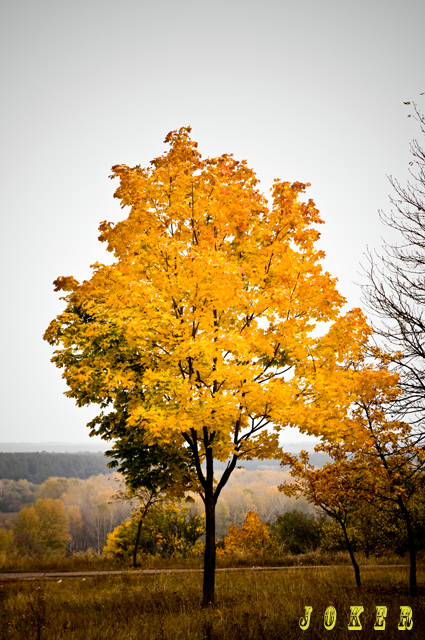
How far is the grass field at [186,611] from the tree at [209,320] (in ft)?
4.17

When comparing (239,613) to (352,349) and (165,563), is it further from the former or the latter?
(165,563)

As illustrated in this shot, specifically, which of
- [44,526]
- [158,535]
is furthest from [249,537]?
[44,526]

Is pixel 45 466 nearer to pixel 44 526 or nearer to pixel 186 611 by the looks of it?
pixel 44 526

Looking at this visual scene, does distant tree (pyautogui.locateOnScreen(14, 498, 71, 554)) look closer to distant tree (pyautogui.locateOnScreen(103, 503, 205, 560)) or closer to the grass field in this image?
distant tree (pyautogui.locateOnScreen(103, 503, 205, 560))

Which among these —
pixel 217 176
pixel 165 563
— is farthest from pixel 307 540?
pixel 217 176

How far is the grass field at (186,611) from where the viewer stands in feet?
17.5

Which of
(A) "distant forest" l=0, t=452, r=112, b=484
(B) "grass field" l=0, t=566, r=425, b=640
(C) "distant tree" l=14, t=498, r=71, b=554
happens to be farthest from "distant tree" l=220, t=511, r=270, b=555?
(A) "distant forest" l=0, t=452, r=112, b=484

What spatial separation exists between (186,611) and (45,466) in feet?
516

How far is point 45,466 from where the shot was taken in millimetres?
142375

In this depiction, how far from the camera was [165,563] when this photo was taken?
54.4 feet

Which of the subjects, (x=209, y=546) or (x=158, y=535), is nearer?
(x=209, y=546)

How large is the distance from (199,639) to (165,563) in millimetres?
13219

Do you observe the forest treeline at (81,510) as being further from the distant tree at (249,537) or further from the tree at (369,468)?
the tree at (369,468)

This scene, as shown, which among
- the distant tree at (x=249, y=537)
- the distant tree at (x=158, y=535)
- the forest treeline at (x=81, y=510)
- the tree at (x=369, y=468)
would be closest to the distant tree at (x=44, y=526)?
the forest treeline at (x=81, y=510)
